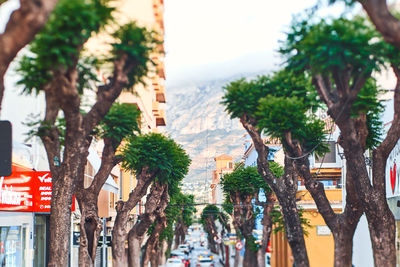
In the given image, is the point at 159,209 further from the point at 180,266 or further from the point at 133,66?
the point at 133,66

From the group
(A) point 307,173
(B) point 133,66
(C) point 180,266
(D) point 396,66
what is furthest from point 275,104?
(C) point 180,266

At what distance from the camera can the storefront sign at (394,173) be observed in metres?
23.6

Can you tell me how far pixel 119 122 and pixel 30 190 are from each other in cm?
434

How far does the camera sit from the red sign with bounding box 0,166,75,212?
19.5 meters

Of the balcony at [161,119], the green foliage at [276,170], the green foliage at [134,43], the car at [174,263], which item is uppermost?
the balcony at [161,119]

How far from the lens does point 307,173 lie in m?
20.7

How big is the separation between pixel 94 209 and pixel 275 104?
723cm

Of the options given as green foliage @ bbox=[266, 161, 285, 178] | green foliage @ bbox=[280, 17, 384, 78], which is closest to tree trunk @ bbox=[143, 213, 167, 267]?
green foliage @ bbox=[266, 161, 285, 178]

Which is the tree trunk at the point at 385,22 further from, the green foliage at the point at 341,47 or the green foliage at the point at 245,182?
the green foliage at the point at 245,182

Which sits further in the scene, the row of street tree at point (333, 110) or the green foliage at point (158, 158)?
the green foliage at point (158, 158)

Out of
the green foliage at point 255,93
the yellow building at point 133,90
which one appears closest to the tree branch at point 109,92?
the yellow building at point 133,90

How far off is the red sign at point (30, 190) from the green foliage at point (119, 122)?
280 cm

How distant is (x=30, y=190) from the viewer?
67.7 feet

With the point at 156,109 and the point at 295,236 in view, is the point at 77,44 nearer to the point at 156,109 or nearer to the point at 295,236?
the point at 295,236
